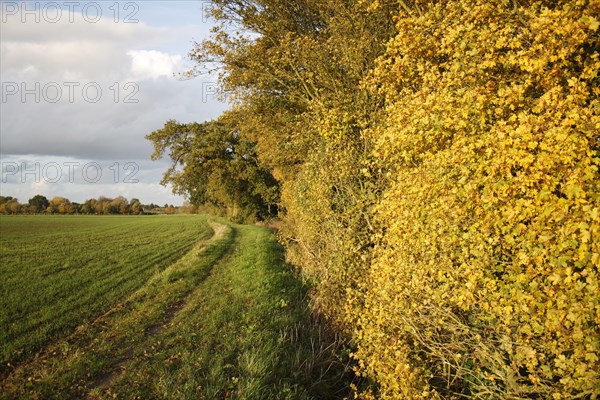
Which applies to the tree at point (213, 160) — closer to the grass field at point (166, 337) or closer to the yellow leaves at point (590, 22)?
the grass field at point (166, 337)

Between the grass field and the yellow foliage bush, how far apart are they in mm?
2031

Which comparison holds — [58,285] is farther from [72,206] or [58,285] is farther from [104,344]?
[72,206]

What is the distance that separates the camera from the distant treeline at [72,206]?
93006 mm

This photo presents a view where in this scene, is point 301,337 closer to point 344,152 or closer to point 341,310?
point 341,310

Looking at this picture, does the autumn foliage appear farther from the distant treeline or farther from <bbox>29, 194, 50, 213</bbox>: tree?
<bbox>29, 194, 50, 213</bbox>: tree

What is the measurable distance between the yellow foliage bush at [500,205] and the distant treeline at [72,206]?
11030 cm

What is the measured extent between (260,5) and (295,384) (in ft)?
43.6

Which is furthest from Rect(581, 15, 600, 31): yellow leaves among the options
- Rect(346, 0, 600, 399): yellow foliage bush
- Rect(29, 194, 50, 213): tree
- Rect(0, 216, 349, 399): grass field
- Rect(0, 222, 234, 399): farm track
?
Rect(29, 194, 50, 213): tree

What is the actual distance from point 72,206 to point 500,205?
4944 inches

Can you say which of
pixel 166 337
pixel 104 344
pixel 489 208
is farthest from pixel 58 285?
pixel 489 208

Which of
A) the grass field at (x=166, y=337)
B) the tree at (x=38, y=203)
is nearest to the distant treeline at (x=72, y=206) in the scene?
the tree at (x=38, y=203)

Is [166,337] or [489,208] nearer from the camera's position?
[489,208]

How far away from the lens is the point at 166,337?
26.3 ft

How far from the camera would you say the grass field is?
19.7 feet
